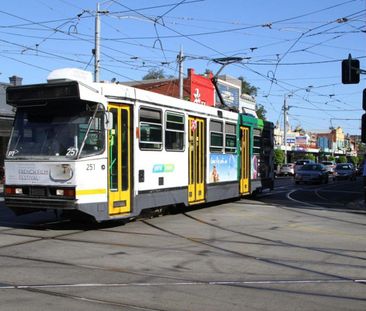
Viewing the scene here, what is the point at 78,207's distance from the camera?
11.2 m

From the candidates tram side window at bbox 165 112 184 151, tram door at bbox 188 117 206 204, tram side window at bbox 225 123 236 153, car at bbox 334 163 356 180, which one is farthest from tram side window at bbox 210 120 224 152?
car at bbox 334 163 356 180

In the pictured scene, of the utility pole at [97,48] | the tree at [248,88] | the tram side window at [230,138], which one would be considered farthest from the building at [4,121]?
the tree at [248,88]

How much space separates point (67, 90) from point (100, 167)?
1.74 m

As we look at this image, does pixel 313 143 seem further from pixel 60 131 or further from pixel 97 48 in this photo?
pixel 60 131

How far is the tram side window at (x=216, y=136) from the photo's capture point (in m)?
17.2

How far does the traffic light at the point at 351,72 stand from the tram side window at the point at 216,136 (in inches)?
173

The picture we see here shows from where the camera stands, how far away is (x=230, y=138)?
18.7m

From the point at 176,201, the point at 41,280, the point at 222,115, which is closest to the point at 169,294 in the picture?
the point at 41,280

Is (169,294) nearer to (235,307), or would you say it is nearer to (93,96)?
(235,307)

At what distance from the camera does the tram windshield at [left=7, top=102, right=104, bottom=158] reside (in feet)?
37.5

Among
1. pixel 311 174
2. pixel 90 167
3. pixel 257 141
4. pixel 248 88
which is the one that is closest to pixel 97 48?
pixel 257 141

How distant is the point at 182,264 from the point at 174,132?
6.38 metres

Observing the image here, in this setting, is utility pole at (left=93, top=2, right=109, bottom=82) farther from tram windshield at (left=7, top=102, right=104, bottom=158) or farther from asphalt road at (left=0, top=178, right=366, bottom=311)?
tram windshield at (left=7, top=102, right=104, bottom=158)

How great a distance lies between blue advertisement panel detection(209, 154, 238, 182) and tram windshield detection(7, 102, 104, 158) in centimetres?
618
